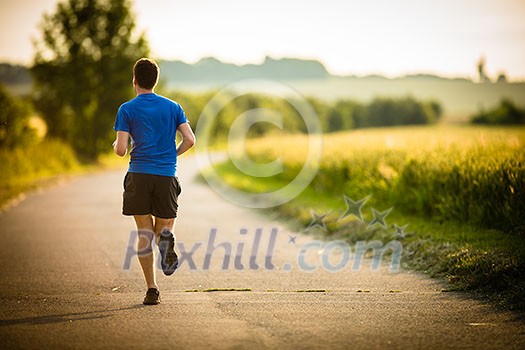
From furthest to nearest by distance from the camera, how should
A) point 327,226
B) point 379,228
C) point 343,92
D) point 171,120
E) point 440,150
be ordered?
point 343,92 → point 440,150 → point 327,226 → point 379,228 → point 171,120

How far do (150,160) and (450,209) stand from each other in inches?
233

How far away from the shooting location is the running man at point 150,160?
5742 mm

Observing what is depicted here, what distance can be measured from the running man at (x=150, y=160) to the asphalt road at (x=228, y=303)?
594 millimetres

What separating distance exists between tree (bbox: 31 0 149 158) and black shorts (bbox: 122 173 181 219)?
3198cm

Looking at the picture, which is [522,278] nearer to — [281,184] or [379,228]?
[379,228]

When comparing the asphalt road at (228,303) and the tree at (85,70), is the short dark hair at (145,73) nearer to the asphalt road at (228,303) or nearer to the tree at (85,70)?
the asphalt road at (228,303)

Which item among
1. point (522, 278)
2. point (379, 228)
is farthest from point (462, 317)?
point (379, 228)

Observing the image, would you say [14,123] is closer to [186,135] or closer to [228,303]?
[186,135]

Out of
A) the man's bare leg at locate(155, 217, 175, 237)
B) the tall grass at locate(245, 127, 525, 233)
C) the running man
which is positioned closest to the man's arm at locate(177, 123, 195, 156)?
the running man

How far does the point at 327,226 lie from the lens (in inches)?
442

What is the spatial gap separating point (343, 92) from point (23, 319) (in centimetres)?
15285

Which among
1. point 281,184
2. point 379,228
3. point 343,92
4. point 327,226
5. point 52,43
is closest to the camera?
point 379,228

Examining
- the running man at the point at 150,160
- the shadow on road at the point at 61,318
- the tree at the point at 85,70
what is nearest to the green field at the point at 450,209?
the running man at the point at 150,160

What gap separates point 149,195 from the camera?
5.81m
